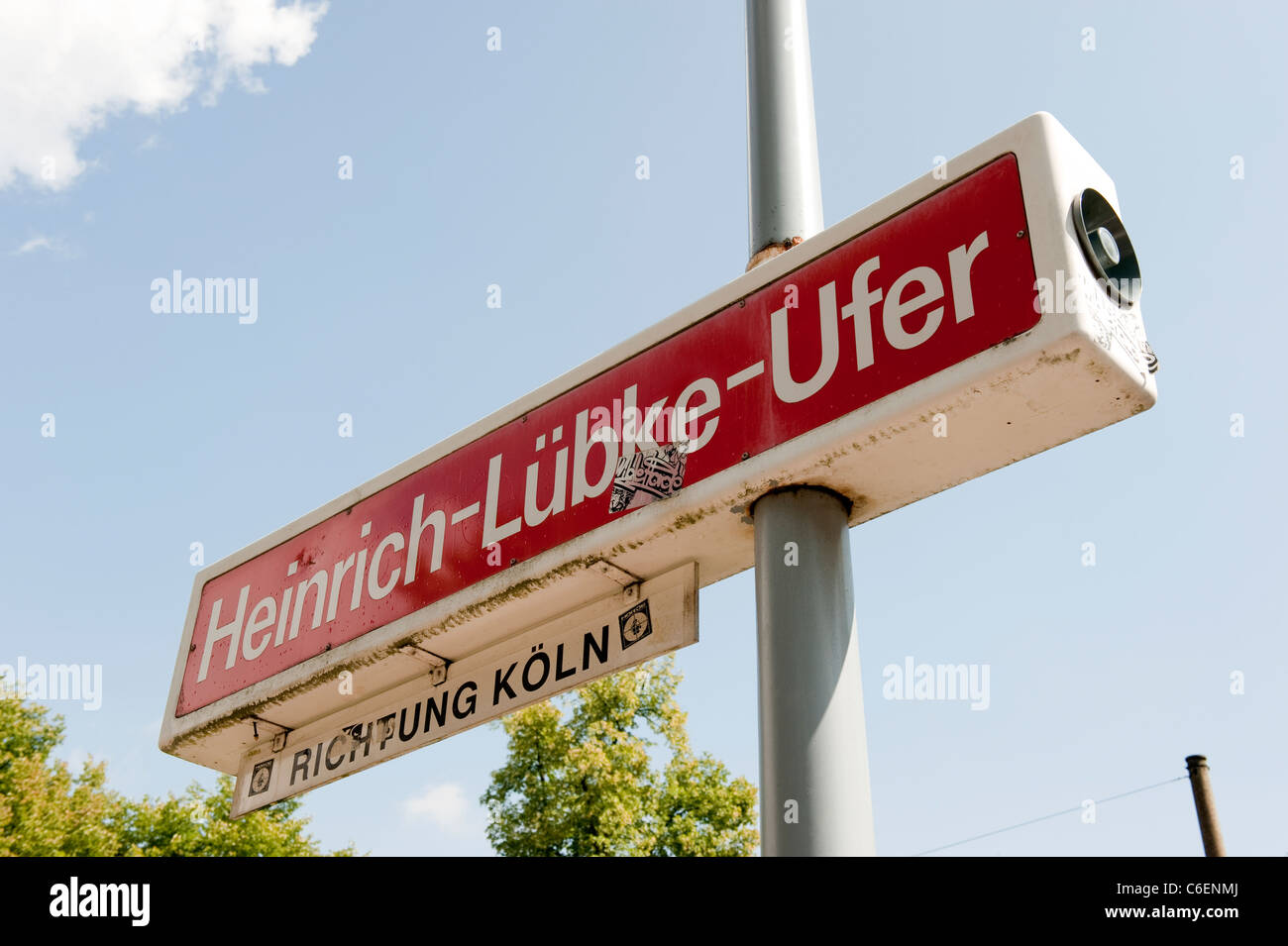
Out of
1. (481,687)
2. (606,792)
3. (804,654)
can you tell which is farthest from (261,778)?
(606,792)

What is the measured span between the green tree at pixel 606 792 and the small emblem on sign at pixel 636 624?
16674 millimetres

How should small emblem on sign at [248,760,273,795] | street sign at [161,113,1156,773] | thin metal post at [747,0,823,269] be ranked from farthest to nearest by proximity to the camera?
1. small emblem on sign at [248,760,273,795]
2. thin metal post at [747,0,823,269]
3. street sign at [161,113,1156,773]

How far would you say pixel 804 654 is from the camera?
2477 millimetres

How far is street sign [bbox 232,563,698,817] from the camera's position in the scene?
3.16 metres

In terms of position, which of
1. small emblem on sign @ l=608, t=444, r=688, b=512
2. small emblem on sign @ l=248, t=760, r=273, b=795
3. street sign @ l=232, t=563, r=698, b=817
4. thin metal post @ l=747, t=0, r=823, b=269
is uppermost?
thin metal post @ l=747, t=0, r=823, b=269

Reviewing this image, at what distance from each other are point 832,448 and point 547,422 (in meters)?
1.15

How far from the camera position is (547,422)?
140 inches

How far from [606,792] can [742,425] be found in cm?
→ 1770

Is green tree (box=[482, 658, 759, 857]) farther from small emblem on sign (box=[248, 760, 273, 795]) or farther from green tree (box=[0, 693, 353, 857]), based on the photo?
small emblem on sign (box=[248, 760, 273, 795])

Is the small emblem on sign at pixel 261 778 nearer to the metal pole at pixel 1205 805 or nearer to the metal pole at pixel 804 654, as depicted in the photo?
the metal pole at pixel 804 654

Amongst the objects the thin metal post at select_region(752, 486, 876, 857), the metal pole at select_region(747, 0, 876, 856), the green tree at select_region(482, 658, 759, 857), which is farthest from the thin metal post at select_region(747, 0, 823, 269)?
the green tree at select_region(482, 658, 759, 857)

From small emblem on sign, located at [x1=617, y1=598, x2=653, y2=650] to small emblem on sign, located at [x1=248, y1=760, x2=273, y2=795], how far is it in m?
1.68
